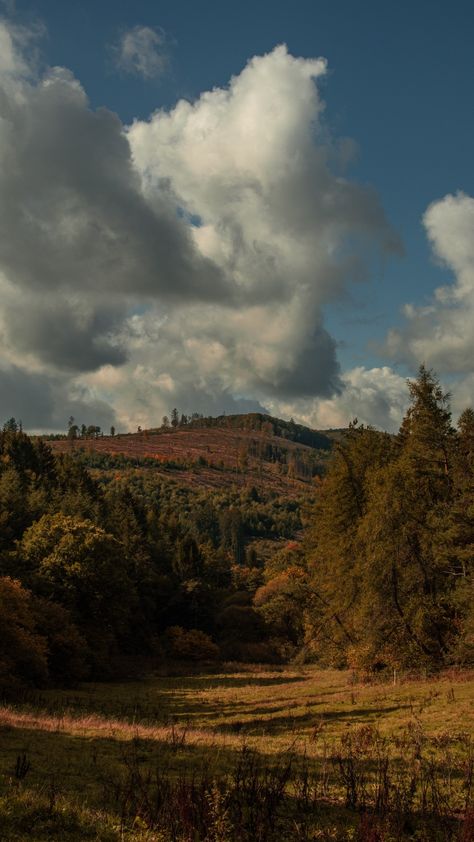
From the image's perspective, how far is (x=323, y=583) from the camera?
4534cm

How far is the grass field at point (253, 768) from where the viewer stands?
29.2 feet

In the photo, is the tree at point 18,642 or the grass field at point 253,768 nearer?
the grass field at point 253,768

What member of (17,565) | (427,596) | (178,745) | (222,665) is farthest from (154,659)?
(178,745)

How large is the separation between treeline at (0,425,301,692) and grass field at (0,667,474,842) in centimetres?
980

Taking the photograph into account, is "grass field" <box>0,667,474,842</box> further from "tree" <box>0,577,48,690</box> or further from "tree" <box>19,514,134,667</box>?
"tree" <box>19,514,134,667</box>

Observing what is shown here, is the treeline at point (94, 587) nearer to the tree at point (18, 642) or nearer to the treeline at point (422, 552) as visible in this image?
the tree at point (18, 642)

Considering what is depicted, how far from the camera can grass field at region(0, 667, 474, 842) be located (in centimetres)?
890

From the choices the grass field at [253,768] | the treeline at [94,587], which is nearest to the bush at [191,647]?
the treeline at [94,587]

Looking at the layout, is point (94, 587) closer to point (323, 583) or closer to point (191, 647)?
point (323, 583)

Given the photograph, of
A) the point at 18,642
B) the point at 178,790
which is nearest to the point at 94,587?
the point at 18,642

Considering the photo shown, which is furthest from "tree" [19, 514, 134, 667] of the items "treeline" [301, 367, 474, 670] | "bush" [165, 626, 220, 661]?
"treeline" [301, 367, 474, 670]

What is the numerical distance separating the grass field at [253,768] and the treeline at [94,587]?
32.1 ft

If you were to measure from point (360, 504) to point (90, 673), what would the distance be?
2709 centimetres

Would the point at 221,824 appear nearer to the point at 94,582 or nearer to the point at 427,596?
the point at 427,596
